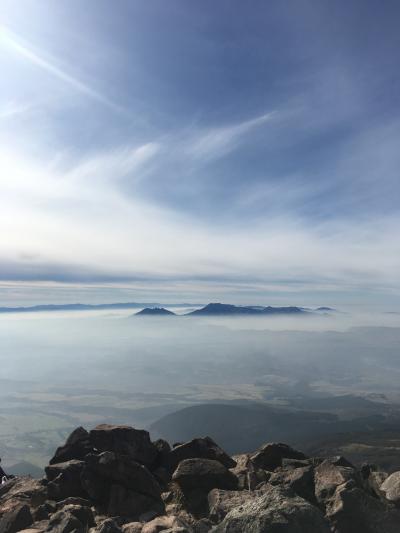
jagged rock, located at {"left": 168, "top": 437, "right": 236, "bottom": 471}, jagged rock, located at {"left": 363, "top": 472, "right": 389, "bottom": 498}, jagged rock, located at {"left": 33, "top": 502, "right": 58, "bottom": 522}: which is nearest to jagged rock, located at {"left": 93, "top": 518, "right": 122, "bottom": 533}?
jagged rock, located at {"left": 33, "top": 502, "right": 58, "bottom": 522}

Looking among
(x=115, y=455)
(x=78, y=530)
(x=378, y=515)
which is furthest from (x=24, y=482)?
A: (x=378, y=515)

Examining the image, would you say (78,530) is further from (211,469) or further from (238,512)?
(211,469)

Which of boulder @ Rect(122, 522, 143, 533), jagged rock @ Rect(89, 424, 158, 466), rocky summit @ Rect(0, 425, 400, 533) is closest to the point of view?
rocky summit @ Rect(0, 425, 400, 533)

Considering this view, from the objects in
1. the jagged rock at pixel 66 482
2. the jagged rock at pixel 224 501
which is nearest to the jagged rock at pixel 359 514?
the jagged rock at pixel 224 501

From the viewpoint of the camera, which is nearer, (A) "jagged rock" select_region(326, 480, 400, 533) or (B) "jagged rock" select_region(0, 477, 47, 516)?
(A) "jagged rock" select_region(326, 480, 400, 533)

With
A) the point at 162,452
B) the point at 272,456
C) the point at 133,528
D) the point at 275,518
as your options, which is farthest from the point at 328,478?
the point at 162,452

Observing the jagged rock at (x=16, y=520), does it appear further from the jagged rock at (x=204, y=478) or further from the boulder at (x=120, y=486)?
the jagged rock at (x=204, y=478)

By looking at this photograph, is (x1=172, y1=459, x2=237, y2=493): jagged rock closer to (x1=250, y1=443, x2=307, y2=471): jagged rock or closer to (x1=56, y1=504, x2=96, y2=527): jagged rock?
(x1=250, y1=443, x2=307, y2=471): jagged rock

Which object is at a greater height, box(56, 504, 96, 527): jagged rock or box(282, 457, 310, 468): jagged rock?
box(56, 504, 96, 527): jagged rock
